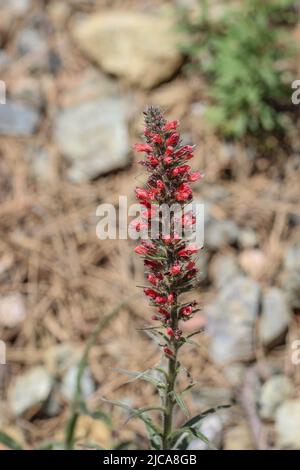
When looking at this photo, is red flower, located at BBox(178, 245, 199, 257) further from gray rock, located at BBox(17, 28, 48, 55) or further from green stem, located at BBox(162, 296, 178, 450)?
gray rock, located at BBox(17, 28, 48, 55)

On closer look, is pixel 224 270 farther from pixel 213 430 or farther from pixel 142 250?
pixel 142 250

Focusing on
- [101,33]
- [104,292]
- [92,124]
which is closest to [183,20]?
[101,33]

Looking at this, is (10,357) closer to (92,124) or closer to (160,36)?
(92,124)

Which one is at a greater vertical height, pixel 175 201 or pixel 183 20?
pixel 183 20

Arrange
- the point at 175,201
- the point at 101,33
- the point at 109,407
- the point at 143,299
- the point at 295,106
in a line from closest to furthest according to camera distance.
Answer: the point at 175,201 < the point at 109,407 < the point at 143,299 < the point at 295,106 < the point at 101,33

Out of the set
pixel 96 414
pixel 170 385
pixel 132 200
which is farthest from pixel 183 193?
pixel 132 200

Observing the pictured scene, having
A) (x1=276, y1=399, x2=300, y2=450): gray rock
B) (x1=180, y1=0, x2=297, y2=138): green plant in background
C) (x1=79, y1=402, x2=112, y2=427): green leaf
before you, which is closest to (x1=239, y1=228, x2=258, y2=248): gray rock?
(x1=180, y1=0, x2=297, y2=138): green plant in background
